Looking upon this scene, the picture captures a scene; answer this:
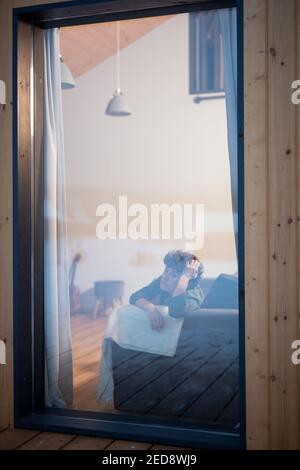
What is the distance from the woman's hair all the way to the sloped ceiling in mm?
1125

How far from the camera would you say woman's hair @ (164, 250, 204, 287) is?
3146 millimetres

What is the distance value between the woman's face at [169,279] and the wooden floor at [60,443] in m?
0.80

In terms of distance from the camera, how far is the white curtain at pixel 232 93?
3.07 meters

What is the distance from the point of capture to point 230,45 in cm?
308

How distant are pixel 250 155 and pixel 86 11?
3.99 feet

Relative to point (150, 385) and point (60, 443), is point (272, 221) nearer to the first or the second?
point (150, 385)

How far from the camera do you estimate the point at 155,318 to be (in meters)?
3.24

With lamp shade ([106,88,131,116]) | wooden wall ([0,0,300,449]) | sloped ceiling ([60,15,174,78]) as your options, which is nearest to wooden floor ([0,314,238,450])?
wooden wall ([0,0,300,449])

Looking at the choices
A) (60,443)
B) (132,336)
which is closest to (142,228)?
(132,336)

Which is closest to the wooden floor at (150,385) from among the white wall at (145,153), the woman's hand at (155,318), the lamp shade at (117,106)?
the woman's hand at (155,318)

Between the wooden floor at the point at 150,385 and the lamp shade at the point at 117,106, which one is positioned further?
the lamp shade at the point at 117,106

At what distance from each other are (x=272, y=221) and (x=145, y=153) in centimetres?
79

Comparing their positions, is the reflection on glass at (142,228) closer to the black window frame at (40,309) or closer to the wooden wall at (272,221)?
the black window frame at (40,309)
